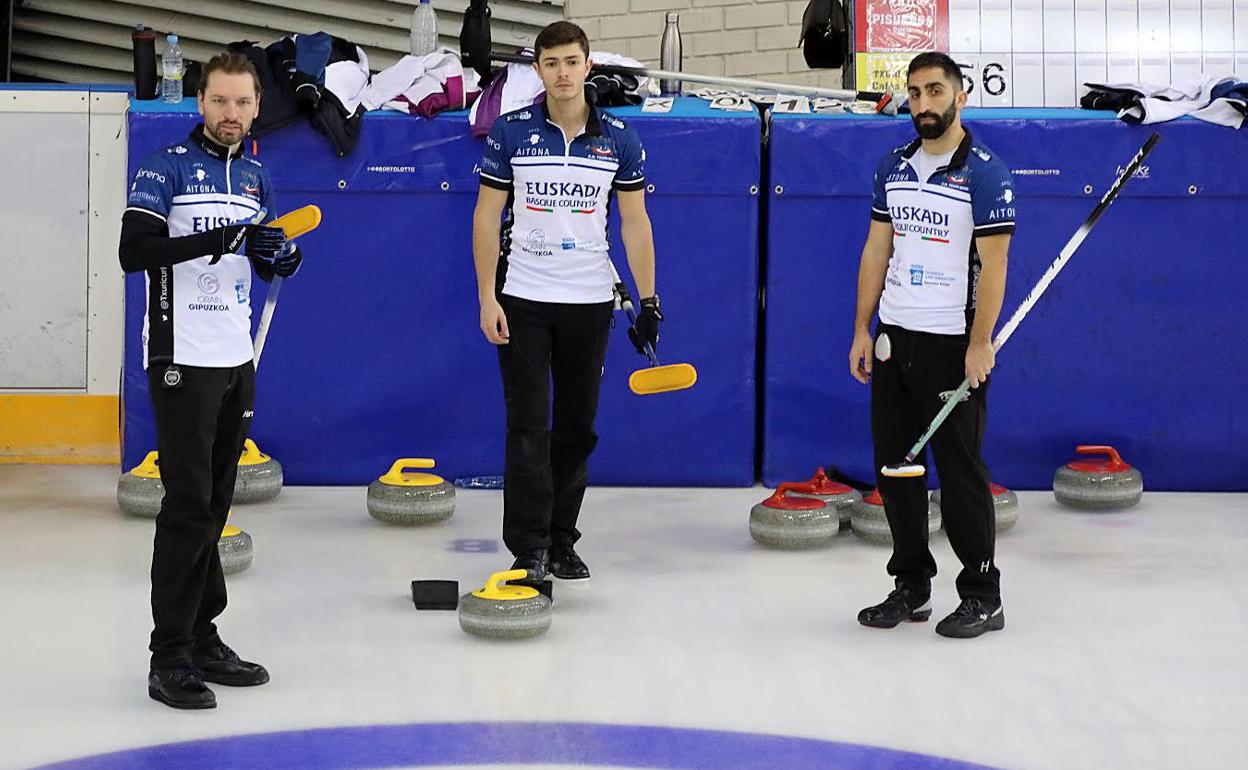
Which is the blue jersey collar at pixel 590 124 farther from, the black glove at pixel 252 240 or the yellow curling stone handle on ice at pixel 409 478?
the yellow curling stone handle on ice at pixel 409 478

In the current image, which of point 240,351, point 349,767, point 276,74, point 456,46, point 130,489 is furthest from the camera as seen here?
point 456,46

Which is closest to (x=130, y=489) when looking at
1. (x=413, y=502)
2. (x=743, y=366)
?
(x=413, y=502)

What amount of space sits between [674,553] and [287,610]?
55.4 inches

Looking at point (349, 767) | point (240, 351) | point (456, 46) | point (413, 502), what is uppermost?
point (456, 46)

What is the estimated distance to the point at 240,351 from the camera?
13.7 feet

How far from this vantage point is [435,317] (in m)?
6.83

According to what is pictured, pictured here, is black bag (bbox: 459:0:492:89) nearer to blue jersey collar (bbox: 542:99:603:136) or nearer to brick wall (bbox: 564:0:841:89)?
blue jersey collar (bbox: 542:99:603:136)

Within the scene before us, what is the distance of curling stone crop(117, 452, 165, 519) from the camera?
6164mm

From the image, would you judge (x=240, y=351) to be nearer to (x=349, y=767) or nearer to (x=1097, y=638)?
(x=349, y=767)

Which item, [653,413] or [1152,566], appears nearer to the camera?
[1152,566]

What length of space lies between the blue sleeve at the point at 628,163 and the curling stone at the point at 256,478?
2018 mm

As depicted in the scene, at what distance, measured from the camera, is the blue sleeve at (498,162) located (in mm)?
5117

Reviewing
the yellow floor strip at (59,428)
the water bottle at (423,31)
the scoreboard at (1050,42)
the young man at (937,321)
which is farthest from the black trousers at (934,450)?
the yellow floor strip at (59,428)

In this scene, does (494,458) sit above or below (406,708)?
above
